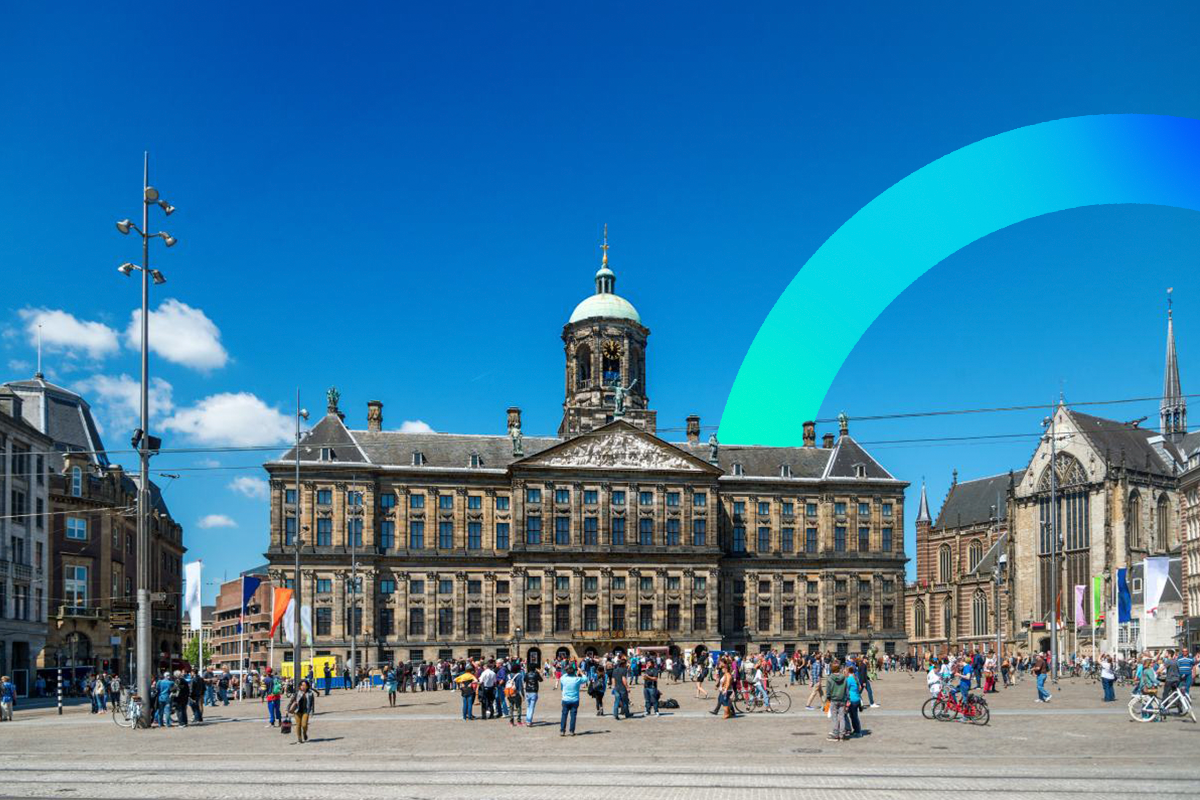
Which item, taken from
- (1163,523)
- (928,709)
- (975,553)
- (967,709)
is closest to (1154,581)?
(928,709)

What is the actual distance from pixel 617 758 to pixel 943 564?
106 metres

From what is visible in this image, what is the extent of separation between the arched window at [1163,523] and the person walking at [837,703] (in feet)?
258

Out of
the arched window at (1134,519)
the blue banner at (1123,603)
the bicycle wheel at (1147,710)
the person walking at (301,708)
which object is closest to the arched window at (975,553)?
the arched window at (1134,519)

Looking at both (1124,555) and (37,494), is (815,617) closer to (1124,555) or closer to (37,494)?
(1124,555)

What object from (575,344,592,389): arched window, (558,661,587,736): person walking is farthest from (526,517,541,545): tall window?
(558,661,587,736): person walking

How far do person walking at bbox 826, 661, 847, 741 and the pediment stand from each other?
58295 mm

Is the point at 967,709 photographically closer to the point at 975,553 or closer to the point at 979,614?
the point at 979,614

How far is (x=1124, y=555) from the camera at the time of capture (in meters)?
94.4

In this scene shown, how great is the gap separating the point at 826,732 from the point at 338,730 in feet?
39.5

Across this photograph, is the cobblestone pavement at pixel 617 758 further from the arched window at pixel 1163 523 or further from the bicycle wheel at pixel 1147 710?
the arched window at pixel 1163 523

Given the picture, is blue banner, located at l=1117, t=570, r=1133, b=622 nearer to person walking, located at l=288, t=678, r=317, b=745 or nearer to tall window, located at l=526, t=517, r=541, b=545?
tall window, located at l=526, t=517, r=541, b=545

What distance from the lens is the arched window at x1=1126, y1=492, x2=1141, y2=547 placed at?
95.2 m

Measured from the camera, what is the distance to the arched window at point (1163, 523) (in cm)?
9650

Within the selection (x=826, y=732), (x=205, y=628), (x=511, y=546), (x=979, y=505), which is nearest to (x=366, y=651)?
(x=511, y=546)
